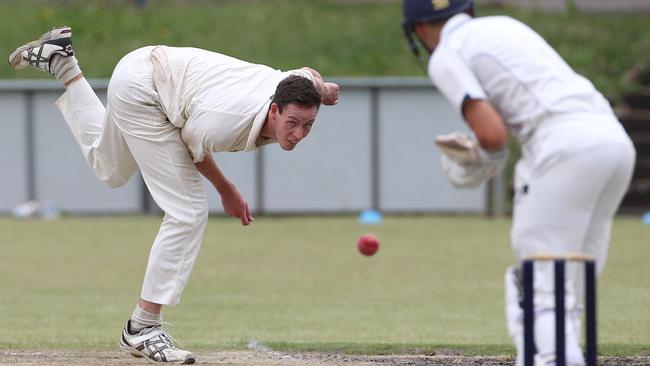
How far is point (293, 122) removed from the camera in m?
6.22

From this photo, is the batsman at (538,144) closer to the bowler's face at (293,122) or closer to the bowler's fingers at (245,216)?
the bowler's face at (293,122)

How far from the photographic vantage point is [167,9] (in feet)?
80.2

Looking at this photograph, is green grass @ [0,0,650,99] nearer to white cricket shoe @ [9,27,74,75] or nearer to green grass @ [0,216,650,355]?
green grass @ [0,216,650,355]

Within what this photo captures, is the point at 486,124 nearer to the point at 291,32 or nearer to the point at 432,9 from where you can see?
the point at 432,9

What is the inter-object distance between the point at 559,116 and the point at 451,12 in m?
0.66

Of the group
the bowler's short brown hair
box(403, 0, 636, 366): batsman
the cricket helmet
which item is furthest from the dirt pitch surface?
the cricket helmet

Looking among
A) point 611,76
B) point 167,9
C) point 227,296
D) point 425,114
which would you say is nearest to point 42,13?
point 167,9

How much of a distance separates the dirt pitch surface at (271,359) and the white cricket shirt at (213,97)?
4.05ft

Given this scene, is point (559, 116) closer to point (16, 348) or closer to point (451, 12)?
point (451, 12)

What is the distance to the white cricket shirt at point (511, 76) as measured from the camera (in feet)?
16.4

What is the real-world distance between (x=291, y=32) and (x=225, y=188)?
16016mm

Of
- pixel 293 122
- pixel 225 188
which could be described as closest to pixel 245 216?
pixel 225 188

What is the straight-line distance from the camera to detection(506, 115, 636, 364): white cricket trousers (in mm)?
4902

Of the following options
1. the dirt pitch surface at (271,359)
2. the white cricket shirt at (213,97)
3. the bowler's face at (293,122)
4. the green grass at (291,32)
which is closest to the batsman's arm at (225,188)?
the white cricket shirt at (213,97)
